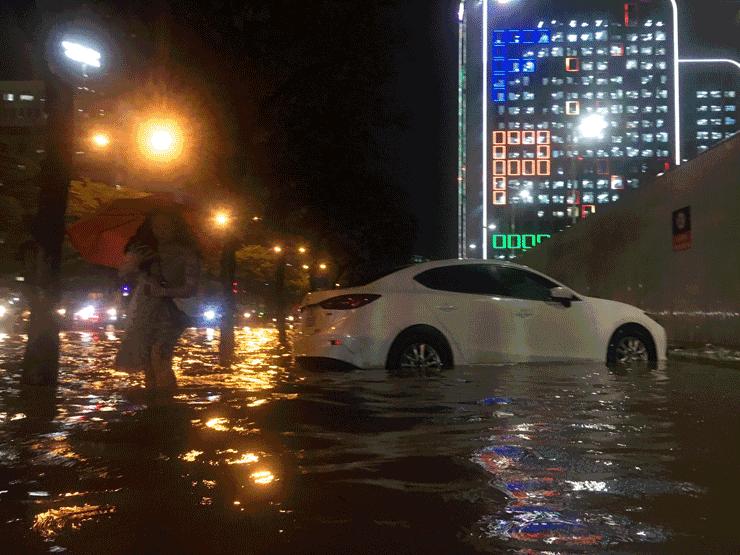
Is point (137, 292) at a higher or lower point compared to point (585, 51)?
lower

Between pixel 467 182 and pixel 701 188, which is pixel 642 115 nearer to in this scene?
pixel 467 182

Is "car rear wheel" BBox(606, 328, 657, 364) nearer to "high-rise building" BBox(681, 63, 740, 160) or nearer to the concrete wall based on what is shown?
the concrete wall

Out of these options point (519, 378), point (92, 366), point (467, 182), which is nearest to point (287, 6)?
point (92, 366)

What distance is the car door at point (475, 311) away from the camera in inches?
385

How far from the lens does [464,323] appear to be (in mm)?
9867

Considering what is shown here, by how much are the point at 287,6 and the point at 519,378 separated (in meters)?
Answer: 9.43

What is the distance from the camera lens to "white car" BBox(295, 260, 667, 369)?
941 cm

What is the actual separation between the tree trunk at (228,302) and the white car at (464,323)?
17.0 ft

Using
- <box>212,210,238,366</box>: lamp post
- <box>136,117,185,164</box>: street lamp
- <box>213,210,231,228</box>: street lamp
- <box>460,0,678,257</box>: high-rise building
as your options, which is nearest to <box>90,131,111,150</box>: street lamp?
<box>136,117,185,164</box>: street lamp

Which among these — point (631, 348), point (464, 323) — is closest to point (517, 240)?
point (631, 348)

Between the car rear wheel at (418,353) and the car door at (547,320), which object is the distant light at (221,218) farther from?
the car rear wheel at (418,353)

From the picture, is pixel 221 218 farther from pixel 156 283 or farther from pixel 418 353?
pixel 156 283

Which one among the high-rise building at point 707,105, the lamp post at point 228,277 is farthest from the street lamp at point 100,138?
the high-rise building at point 707,105

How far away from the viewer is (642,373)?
1023cm
